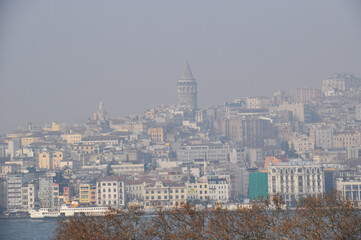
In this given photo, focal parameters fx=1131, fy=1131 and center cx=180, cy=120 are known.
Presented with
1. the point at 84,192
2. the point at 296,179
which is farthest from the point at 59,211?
the point at 296,179

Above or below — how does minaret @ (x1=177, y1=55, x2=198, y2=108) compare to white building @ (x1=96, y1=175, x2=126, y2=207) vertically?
above

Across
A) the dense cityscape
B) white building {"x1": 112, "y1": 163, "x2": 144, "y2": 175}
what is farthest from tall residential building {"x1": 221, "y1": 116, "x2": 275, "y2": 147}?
white building {"x1": 112, "y1": 163, "x2": 144, "y2": 175}

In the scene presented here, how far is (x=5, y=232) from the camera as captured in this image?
3228 cm

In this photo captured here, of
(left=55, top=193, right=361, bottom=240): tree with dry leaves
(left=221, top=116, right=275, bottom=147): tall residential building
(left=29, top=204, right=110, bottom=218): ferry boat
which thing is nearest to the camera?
(left=55, top=193, right=361, bottom=240): tree with dry leaves

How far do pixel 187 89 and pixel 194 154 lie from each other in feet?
78.4

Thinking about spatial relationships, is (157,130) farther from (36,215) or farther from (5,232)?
(5,232)

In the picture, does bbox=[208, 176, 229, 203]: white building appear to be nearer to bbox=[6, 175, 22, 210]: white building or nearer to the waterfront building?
the waterfront building

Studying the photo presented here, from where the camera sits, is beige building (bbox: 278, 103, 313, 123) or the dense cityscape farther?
beige building (bbox: 278, 103, 313, 123)

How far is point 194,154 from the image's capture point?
57.4 metres

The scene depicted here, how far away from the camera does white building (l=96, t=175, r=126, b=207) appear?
42.6m

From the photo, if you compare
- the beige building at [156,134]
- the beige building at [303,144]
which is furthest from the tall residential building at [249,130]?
the beige building at [156,134]

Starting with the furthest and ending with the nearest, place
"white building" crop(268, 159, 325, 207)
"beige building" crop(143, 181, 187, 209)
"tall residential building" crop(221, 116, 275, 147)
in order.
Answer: "tall residential building" crop(221, 116, 275, 147), "beige building" crop(143, 181, 187, 209), "white building" crop(268, 159, 325, 207)

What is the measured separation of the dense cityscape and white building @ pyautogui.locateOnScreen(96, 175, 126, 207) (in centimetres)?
4

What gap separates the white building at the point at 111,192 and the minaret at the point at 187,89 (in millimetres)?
37105
